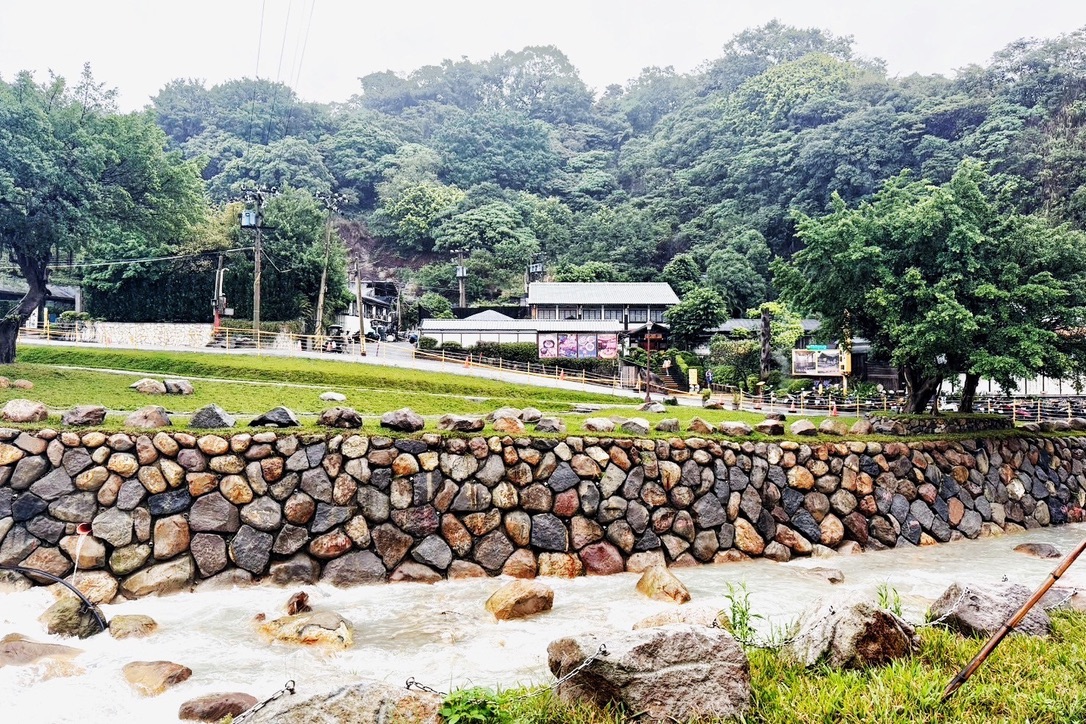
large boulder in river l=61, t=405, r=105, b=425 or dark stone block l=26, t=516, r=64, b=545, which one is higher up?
large boulder in river l=61, t=405, r=105, b=425

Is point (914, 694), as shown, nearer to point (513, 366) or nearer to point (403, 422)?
point (403, 422)

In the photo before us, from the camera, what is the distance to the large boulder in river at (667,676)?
14.4ft

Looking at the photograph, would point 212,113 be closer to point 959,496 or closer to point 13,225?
point 13,225

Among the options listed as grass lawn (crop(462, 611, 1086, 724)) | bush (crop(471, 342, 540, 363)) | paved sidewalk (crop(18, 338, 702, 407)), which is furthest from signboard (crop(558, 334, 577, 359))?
grass lawn (crop(462, 611, 1086, 724))

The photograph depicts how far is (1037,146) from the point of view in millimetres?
56125

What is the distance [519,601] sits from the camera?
812cm

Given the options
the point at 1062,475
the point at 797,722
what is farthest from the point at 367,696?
the point at 1062,475

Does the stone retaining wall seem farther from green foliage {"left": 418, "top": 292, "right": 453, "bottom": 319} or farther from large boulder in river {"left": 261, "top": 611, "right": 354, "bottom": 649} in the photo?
green foliage {"left": 418, "top": 292, "right": 453, "bottom": 319}

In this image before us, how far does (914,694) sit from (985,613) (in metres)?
2.22

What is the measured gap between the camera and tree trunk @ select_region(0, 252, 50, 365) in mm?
22078

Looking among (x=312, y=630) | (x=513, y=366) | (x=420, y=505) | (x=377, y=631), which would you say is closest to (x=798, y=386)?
(x=513, y=366)

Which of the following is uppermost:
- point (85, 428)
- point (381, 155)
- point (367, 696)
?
point (381, 155)

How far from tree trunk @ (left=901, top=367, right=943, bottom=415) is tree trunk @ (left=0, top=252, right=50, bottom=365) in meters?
27.7

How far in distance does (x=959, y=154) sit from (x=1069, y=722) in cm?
7251
